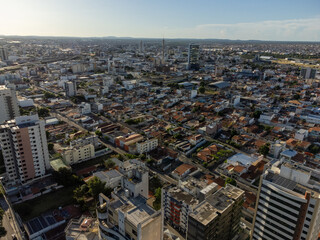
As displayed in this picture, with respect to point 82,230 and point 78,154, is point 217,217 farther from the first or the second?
point 78,154

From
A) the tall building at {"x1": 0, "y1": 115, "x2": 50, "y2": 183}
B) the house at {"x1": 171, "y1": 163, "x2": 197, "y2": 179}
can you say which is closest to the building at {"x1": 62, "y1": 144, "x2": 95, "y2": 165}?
the tall building at {"x1": 0, "y1": 115, "x2": 50, "y2": 183}

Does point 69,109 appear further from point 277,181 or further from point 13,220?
point 277,181

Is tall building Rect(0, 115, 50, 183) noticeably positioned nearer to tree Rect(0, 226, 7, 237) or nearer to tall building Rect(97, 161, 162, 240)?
tree Rect(0, 226, 7, 237)

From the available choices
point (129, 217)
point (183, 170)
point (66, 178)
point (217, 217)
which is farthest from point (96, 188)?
point (129, 217)

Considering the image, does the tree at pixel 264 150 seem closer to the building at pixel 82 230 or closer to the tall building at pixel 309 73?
the building at pixel 82 230

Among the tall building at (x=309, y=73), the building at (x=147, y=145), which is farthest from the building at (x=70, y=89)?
the tall building at (x=309, y=73)

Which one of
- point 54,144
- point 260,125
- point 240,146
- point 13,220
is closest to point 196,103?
point 260,125
